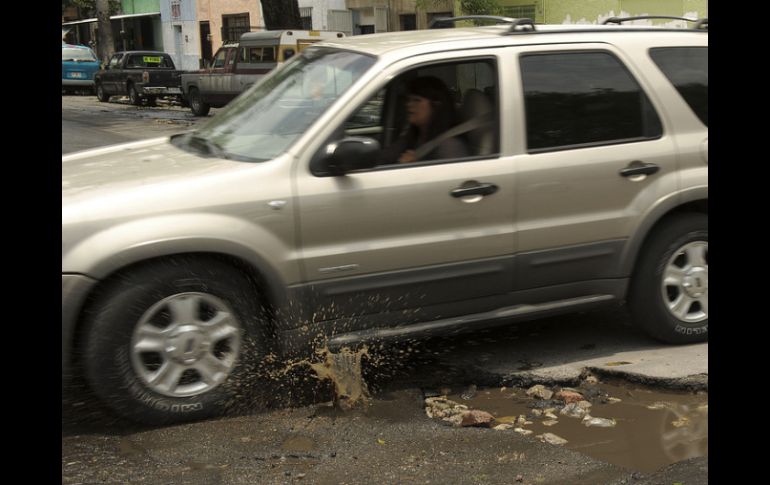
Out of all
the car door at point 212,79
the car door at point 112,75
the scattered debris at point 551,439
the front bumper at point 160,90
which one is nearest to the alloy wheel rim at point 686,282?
the scattered debris at point 551,439

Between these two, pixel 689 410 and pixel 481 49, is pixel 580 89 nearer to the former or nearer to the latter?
pixel 481 49

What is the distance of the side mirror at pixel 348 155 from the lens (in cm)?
442

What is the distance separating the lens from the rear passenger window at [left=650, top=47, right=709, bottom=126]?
5340mm

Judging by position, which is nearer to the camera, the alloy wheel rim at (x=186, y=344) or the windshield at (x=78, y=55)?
the alloy wheel rim at (x=186, y=344)

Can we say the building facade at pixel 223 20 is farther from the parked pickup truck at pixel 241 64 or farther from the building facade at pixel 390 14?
the parked pickup truck at pixel 241 64

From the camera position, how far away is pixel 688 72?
17.7 feet

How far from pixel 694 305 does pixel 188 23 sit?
40.0m

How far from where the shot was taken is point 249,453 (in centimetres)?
394

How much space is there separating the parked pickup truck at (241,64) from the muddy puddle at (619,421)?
1652 centimetres

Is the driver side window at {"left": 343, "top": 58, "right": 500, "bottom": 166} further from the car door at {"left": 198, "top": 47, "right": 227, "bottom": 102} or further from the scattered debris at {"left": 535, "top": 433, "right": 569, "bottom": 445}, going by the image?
the car door at {"left": 198, "top": 47, "right": 227, "bottom": 102}

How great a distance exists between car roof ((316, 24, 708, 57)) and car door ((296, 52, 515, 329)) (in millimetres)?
95

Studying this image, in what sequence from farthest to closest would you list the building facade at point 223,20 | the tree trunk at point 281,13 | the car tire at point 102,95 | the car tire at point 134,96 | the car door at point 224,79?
the building facade at point 223,20
the car tire at point 102,95
the car tire at point 134,96
the car door at point 224,79
the tree trunk at point 281,13

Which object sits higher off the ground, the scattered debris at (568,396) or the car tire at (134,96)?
the car tire at (134,96)

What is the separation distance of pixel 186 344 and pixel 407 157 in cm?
146
